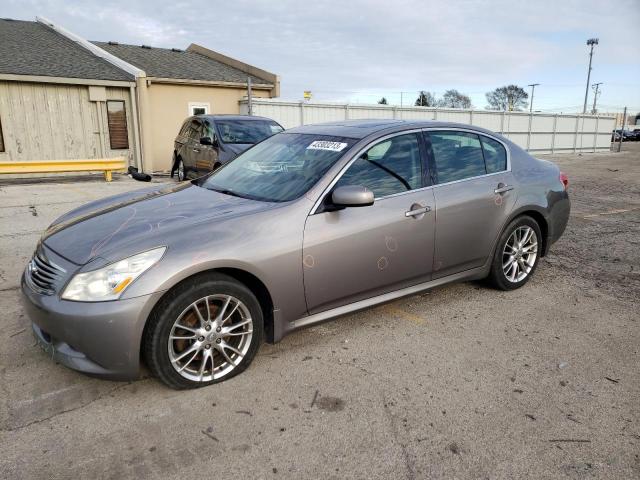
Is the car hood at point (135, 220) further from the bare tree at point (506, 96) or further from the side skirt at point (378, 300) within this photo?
the bare tree at point (506, 96)

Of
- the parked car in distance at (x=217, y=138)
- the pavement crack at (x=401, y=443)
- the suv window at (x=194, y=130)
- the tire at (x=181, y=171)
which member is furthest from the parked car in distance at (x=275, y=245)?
the tire at (x=181, y=171)

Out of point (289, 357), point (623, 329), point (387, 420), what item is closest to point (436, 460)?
point (387, 420)

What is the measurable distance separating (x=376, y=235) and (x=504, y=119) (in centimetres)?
2526

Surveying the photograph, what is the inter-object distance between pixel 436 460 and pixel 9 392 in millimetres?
2523

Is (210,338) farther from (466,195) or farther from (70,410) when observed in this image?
(466,195)

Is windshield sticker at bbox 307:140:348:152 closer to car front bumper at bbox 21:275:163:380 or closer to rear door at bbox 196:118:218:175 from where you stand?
car front bumper at bbox 21:275:163:380

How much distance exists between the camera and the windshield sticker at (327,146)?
3717 millimetres

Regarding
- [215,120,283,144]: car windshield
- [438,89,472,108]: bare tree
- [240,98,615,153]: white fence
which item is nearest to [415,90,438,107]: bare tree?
[438,89,472,108]: bare tree

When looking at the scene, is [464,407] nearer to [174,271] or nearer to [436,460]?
[436,460]

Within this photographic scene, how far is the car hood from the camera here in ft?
9.53

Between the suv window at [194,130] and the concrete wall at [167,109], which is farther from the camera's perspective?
the concrete wall at [167,109]

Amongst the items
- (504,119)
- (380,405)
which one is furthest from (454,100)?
(380,405)

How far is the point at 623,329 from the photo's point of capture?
390cm

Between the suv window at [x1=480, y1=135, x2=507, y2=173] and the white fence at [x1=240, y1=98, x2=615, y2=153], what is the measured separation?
13197mm
